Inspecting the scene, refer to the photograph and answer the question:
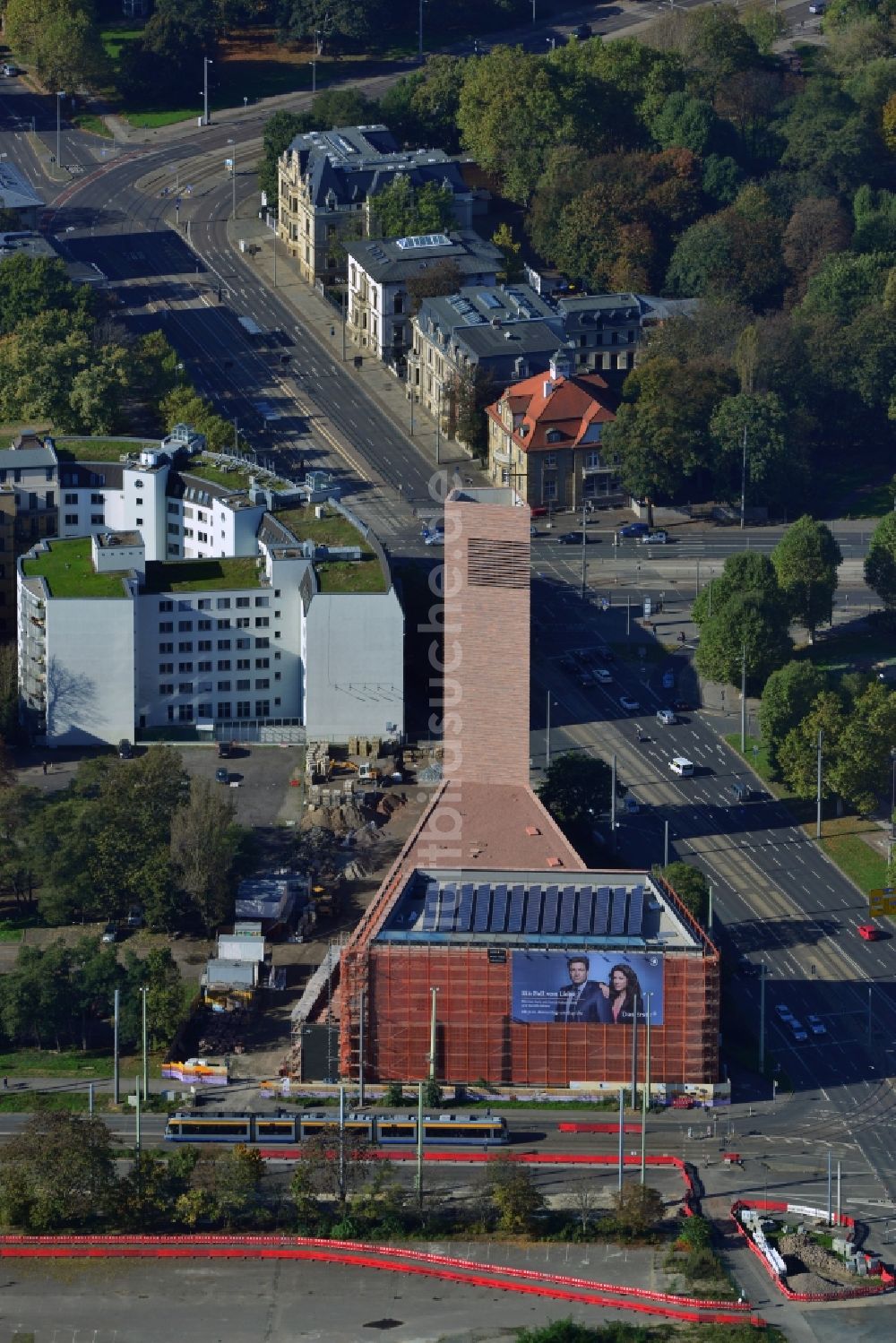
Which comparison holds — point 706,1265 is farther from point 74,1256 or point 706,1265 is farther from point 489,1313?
point 74,1256

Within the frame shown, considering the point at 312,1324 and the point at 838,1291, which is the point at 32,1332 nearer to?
the point at 312,1324

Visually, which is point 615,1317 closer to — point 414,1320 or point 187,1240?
point 414,1320

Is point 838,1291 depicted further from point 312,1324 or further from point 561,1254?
point 312,1324

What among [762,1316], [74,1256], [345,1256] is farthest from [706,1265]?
[74,1256]

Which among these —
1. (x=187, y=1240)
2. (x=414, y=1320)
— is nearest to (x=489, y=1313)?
(x=414, y=1320)

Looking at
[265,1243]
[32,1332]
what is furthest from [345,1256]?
[32,1332]
